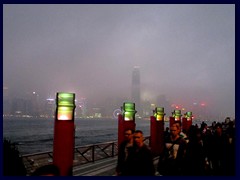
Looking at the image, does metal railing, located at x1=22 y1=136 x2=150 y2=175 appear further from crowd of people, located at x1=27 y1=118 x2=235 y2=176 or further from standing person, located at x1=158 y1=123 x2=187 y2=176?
standing person, located at x1=158 y1=123 x2=187 y2=176

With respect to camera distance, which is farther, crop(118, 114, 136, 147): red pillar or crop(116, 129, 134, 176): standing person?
crop(118, 114, 136, 147): red pillar

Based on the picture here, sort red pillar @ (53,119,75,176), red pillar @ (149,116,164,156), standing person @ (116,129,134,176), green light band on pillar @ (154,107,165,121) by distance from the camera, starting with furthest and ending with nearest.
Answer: green light band on pillar @ (154,107,165,121)
red pillar @ (149,116,164,156)
red pillar @ (53,119,75,176)
standing person @ (116,129,134,176)

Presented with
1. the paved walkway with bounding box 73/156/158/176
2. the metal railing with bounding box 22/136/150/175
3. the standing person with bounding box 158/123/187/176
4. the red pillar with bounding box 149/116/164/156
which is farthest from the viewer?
the red pillar with bounding box 149/116/164/156

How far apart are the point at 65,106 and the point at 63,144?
896mm

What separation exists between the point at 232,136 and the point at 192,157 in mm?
4379

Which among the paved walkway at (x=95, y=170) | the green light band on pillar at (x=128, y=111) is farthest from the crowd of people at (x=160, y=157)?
the green light band on pillar at (x=128, y=111)

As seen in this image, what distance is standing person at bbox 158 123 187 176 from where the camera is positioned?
17.2 ft

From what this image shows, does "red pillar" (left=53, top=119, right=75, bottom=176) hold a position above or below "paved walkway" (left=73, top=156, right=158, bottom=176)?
above

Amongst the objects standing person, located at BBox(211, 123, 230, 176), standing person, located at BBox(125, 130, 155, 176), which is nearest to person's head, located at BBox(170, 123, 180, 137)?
standing person, located at BBox(125, 130, 155, 176)

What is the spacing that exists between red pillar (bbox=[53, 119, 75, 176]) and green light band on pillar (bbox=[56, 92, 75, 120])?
0.12 metres

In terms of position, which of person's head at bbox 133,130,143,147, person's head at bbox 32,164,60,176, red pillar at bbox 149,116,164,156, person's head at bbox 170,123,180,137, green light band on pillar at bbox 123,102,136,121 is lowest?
red pillar at bbox 149,116,164,156
